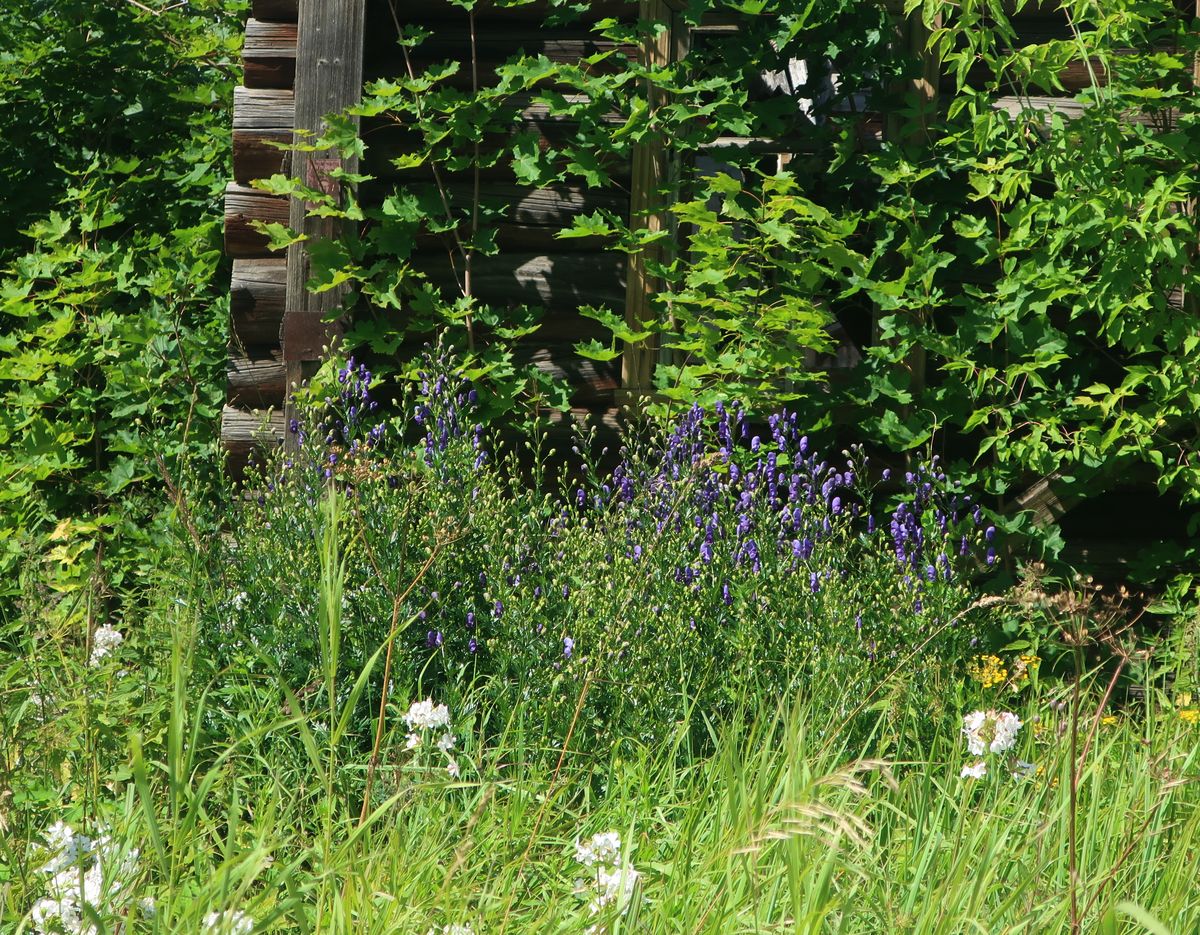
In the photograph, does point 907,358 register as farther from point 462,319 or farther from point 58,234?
point 58,234

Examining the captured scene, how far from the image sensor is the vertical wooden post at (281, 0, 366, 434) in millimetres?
4676

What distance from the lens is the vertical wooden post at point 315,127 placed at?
468 centimetres

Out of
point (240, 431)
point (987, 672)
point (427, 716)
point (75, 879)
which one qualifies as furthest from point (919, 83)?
point (75, 879)

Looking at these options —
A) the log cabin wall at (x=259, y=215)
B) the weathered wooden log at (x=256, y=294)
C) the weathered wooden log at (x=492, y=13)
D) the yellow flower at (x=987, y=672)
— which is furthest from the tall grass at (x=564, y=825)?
the weathered wooden log at (x=492, y=13)

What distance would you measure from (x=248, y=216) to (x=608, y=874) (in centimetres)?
380

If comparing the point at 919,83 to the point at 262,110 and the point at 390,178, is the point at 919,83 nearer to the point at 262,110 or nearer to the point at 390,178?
the point at 390,178

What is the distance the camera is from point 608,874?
192 centimetres

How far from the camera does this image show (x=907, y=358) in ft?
15.3

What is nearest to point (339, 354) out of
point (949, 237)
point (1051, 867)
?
point (949, 237)

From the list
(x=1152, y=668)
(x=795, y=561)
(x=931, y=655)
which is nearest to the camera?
(x=931, y=655)

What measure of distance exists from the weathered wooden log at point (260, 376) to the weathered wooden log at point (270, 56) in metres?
1.12

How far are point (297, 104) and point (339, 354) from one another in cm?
100

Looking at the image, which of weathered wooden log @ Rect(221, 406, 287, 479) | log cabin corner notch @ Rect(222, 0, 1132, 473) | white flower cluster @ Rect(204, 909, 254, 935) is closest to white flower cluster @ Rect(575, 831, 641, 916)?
white flower cluster @ Rect(204, 909, 254, 935)

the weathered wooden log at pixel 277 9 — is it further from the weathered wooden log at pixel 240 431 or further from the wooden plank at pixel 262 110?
the weathered wooden log at pixel 240 431
